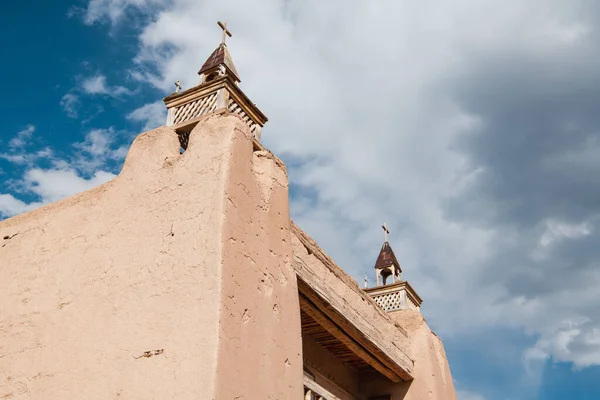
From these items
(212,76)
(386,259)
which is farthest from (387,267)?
(212,76)

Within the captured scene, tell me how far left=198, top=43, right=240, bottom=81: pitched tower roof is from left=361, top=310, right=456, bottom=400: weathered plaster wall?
523 cm

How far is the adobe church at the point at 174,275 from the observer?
17.1ft

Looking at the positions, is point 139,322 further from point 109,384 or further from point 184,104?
point 184,104

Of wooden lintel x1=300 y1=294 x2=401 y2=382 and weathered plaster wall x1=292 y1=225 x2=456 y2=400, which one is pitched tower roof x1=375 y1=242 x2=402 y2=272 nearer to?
weathered plaster wall x1=292 y1=225 x2=456 y2=400

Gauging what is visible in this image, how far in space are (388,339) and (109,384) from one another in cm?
533

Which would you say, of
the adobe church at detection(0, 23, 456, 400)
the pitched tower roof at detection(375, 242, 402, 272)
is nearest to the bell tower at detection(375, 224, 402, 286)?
the pitched tower roof at detection(375, 242, 402, 272)

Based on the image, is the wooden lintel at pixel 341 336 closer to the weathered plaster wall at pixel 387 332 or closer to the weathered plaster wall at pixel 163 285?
the weathered plaster wall at pixel 387 332

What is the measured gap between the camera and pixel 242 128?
639 cm

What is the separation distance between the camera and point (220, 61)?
757 centimetres

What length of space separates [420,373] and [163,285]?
6081mm

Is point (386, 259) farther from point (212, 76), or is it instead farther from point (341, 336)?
point (212, 76)

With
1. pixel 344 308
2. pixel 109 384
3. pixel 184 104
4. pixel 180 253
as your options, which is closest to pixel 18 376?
pixel 109 384

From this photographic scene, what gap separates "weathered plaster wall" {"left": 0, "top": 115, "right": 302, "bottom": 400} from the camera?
5195 mm

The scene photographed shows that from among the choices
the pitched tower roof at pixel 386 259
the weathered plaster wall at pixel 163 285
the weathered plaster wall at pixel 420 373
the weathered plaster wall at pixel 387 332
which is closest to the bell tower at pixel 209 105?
the weathered plaster wall at pixel 163 285
